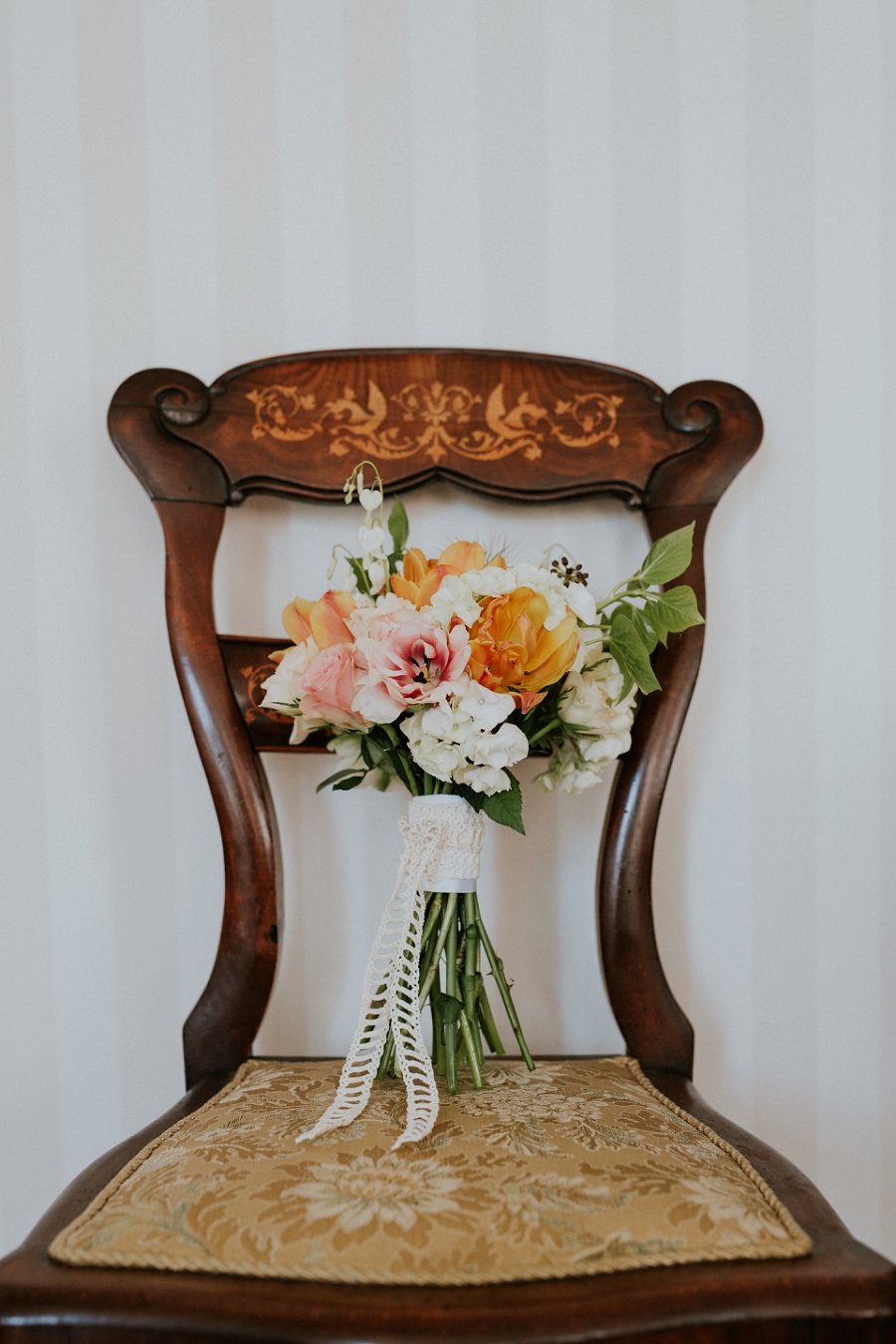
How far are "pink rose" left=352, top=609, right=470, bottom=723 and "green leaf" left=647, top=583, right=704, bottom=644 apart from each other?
0.17 meters

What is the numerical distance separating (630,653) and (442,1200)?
1.33 feet

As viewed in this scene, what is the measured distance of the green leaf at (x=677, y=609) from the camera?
2.54 feet

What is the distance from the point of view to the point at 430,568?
2.57ft

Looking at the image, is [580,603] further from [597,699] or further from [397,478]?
[397,478]

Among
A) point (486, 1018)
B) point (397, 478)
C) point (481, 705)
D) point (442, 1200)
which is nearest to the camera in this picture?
point (442, 1200)

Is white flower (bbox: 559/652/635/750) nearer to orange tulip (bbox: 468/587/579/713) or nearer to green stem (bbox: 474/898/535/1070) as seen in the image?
Result: orange tulip (bbox: 468/587/579/713)

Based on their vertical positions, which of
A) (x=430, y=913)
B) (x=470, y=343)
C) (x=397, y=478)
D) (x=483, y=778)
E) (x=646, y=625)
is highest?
(x=470, y=343)

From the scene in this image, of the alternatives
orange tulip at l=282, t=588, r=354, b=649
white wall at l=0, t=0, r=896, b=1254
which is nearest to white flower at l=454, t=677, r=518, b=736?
orange tulip at l=282, t=588, r=354, b=649

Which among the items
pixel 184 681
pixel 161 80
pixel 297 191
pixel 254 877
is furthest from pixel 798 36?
pixel 254 877

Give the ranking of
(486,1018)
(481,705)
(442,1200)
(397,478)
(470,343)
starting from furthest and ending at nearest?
(470,343), (397,478), (486,1018), (481,705), (442,1200)

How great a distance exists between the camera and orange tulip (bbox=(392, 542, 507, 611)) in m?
0.75

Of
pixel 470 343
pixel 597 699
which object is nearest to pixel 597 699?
pixel 597 699

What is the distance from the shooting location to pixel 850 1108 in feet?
3.47

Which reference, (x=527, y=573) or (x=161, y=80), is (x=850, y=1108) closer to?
(x=527, y=573)
